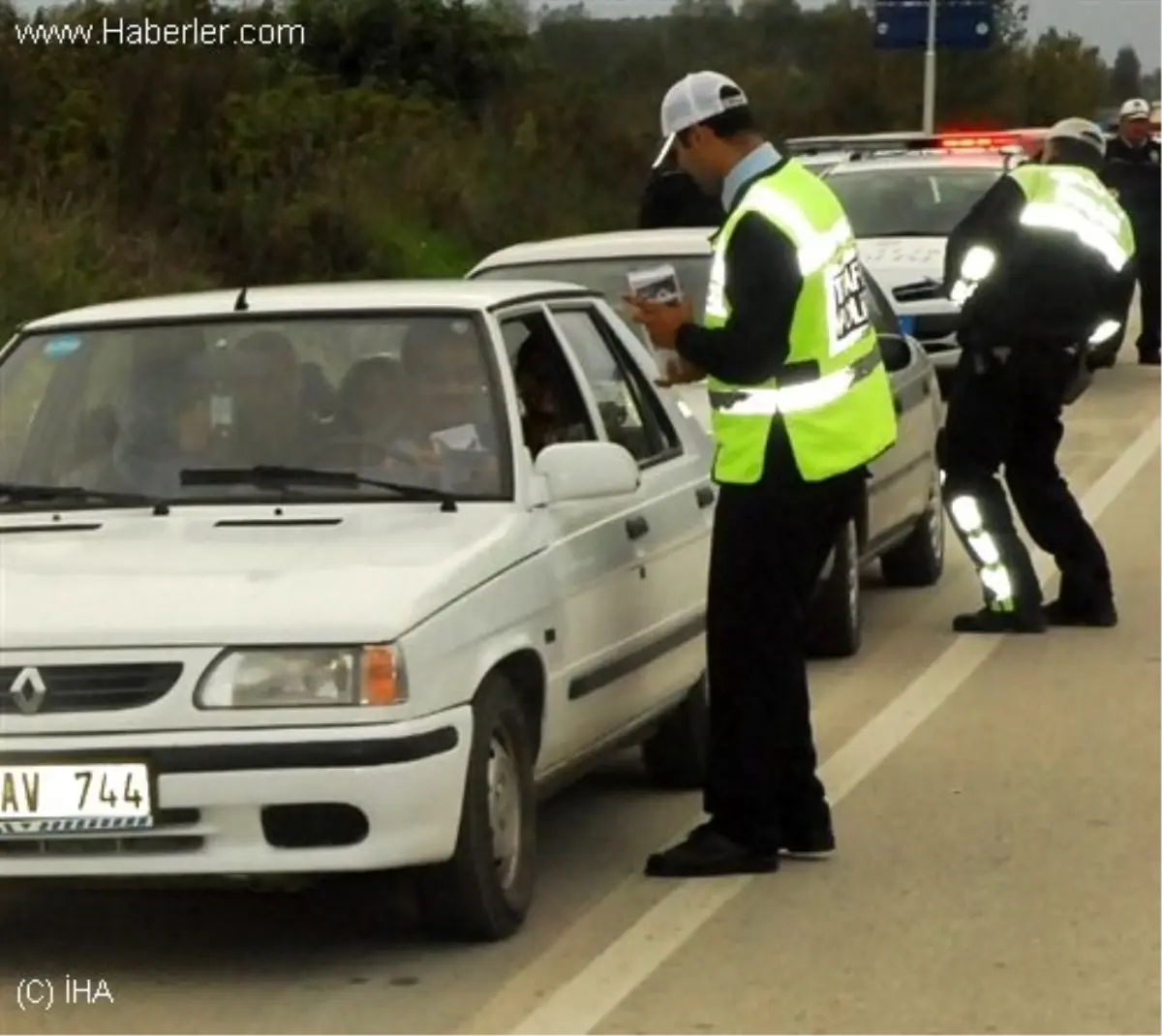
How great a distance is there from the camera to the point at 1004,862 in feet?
25.0

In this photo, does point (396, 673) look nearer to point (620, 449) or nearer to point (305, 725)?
point (305, 725)

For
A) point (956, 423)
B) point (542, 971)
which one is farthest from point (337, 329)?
point (956, 423)

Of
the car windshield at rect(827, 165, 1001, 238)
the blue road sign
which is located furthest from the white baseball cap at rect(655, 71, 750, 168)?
the blue road sign

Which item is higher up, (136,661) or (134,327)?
(134,327)

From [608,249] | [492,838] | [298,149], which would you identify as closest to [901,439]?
[608,249]

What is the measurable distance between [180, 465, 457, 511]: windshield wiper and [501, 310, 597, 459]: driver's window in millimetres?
530

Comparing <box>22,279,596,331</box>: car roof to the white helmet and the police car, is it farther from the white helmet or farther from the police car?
the police car

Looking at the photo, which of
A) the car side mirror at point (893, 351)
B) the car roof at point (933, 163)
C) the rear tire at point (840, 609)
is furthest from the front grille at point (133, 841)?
the car roof at point (933, 163)

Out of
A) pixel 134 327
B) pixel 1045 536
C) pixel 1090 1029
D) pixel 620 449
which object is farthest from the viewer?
pixel 1045 536

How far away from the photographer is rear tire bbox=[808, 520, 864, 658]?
10.6 metres

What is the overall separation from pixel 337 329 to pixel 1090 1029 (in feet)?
8.87

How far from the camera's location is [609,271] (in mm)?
10891

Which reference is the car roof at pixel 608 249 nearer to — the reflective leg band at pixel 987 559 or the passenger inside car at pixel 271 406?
the reflective leg band at pixel 987 559

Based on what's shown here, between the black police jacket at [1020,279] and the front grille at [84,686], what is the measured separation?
5926 millimetres
